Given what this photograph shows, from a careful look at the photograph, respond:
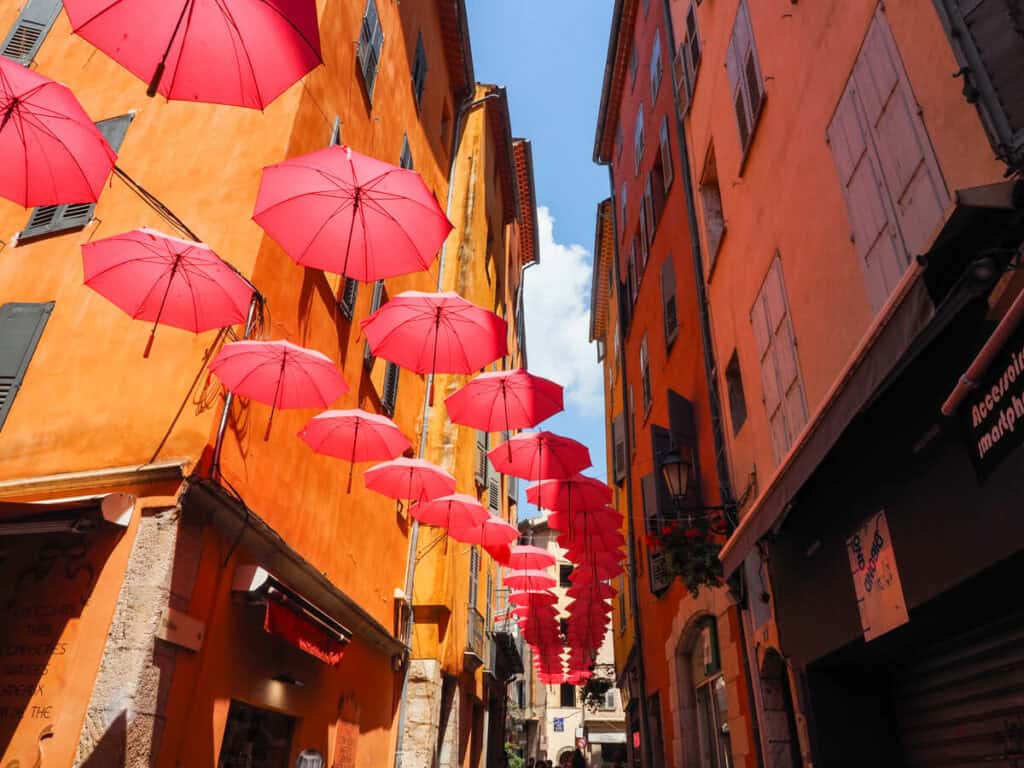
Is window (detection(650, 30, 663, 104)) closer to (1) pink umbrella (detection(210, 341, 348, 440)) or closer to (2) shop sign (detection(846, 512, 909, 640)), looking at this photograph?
(1) pink umbrella (detection(210, 341, 348, 440))

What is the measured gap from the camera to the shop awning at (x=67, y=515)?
5.97 m

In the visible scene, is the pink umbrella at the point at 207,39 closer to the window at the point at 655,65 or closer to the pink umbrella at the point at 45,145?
the pink umbrella at the point at 45,145

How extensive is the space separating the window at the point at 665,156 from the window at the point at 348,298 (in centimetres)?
682

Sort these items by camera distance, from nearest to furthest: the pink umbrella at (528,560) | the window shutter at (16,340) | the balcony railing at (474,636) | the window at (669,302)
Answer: the window shutter at (16,340)
the window at (669,302)
the pink umbrella at (528,560)
the balcony railing at (474,636)

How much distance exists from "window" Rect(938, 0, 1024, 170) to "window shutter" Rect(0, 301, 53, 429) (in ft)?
28.9

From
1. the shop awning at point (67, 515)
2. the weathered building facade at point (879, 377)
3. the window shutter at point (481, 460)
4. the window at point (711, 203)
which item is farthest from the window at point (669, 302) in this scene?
the shop awning at point (67, 515)

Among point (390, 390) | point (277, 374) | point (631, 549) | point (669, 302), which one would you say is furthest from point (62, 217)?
point (631, 549)

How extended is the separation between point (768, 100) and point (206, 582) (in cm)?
797

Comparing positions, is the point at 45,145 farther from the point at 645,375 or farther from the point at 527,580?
the point at 527,580

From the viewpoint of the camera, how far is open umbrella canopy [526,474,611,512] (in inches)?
510

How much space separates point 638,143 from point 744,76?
383 inches

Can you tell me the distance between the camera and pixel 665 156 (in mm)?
14609

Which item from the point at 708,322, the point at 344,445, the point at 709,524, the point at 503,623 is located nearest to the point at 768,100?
the point at 708,322

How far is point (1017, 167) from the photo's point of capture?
133 inches
